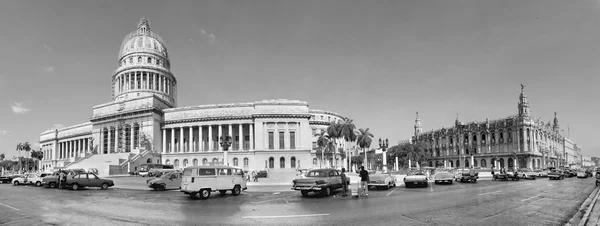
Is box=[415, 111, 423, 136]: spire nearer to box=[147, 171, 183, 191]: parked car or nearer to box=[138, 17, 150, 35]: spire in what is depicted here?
box=[138, 17, 150, 35]: spire

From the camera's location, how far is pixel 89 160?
70.5 meters

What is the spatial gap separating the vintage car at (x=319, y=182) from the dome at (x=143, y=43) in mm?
97980

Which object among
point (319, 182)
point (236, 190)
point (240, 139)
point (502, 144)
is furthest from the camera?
point (502, 144)

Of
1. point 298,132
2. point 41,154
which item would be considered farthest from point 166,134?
point 41,154

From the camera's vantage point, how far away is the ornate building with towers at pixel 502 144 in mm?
112812

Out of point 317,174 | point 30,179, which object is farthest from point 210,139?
point 317,174

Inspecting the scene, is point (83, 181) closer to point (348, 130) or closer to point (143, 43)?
point (348, 130)

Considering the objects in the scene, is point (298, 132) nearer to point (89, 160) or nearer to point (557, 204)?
point (89, 160)

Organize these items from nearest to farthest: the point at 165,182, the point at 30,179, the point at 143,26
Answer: the point at 165,182, the point at 30,179, the point at 143,26

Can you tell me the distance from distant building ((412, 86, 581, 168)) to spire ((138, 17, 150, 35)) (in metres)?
105

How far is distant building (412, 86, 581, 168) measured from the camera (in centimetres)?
11281

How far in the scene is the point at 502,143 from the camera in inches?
4663

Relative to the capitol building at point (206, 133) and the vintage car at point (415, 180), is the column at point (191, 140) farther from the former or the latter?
the vintage car at point (415, 180)

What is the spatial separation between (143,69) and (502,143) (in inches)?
4474
